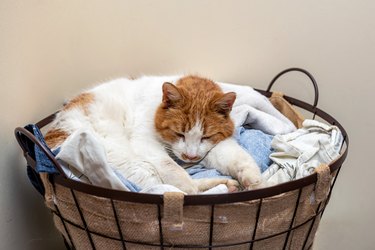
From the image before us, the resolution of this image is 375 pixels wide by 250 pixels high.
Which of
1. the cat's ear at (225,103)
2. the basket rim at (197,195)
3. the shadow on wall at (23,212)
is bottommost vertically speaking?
the shadow on wall at (23,212)

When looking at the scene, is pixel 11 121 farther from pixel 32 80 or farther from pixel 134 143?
pixel 134 143

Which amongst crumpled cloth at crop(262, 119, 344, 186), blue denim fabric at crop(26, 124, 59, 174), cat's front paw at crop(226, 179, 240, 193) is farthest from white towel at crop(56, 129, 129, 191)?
crumpled cloth at crop(262, 119, 344, 186)

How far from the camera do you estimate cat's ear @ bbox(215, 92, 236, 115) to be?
2.89 feet

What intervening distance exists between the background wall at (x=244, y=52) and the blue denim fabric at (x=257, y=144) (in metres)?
0.28

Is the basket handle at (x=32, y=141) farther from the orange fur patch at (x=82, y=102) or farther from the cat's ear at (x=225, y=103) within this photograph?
the cat's ear at (x=225, y=103)

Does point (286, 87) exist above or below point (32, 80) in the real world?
below

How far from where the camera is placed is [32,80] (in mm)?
912

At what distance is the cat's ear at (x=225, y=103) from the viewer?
879 mm

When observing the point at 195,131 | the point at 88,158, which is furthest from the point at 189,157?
the point at 88,158

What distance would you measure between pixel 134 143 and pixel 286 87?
1.86 feet

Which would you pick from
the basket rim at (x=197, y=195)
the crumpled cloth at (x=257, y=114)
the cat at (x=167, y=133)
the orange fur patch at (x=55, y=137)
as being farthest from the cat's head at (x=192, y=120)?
the basket rim at (x=197, y=195)

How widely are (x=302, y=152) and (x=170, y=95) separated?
1.06ft

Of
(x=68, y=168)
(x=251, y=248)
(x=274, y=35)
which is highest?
(x=274, y=35)

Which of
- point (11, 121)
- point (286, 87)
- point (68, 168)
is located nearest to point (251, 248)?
point (68, 168)
